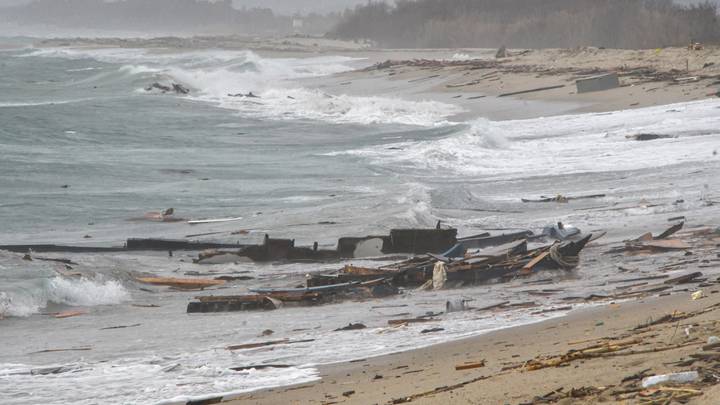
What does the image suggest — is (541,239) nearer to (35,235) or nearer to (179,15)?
(35,235)

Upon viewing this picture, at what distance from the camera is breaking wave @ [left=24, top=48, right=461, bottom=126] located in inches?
1474

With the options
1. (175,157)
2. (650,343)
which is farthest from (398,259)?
(175,157)

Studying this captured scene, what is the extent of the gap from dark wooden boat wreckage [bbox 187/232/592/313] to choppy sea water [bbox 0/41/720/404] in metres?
0.28

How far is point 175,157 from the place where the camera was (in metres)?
26.7

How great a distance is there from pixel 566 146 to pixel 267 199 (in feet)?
27.2

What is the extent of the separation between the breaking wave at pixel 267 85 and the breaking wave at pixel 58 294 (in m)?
21.8

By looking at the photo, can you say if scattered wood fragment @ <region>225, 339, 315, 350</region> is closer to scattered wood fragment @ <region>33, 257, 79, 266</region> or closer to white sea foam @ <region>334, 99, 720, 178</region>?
scattered wood fragment @ <region>33, 257, 79, 266</region>

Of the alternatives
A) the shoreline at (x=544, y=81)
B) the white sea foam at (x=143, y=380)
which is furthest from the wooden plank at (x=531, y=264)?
the shoreline at (x=544, y=81)

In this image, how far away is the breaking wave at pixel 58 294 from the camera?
36.4 feet

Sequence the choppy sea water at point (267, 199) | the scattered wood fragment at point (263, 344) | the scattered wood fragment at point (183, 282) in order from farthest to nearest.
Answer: the scattered wood fragment at point (183, 282) → the scattered wood fragment at point (263, 344) → the choppy sea water at point (267, 199)

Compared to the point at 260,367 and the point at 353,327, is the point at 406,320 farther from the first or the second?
the point at 260,367

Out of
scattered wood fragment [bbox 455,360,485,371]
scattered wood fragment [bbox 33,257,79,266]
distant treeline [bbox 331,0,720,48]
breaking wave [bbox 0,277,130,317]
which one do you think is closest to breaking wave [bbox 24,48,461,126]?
distant treeline [bbox 331,0,720,48]

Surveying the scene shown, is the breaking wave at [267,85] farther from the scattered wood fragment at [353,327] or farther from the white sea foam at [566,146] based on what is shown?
the scattered wood fragment at [353,327]

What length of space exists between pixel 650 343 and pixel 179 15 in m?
198
